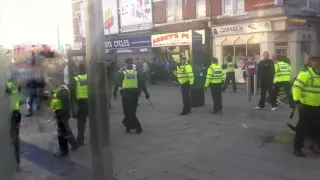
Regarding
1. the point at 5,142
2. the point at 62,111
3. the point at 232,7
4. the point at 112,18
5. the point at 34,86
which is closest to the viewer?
the point at 5,142

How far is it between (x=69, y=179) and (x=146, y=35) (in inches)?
712

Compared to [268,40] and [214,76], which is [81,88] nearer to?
[214,76]

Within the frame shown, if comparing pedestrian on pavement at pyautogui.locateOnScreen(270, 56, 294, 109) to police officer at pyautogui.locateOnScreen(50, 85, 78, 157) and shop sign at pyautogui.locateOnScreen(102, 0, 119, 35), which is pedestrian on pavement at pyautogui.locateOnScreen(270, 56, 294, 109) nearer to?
police officer at pyautogui.locateOnScreen(50, 85, 78, 157)

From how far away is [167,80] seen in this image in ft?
63.2

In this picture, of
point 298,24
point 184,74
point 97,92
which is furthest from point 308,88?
point 298,24

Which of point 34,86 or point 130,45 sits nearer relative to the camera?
point 34,86

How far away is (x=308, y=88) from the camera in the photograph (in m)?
5.06

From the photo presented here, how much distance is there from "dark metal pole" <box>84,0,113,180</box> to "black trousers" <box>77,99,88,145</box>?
2953mm

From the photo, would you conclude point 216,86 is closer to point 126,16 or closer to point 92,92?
point 92,92

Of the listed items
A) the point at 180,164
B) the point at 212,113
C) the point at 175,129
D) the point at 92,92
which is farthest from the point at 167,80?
the point at 92,92

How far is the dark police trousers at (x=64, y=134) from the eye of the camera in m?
5.96

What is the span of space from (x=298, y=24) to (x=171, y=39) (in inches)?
273

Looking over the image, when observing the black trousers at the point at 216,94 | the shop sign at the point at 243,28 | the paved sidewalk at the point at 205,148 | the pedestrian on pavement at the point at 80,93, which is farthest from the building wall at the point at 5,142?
the shop sign at the point at 243,28

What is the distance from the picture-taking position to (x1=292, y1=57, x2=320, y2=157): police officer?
504 cm
